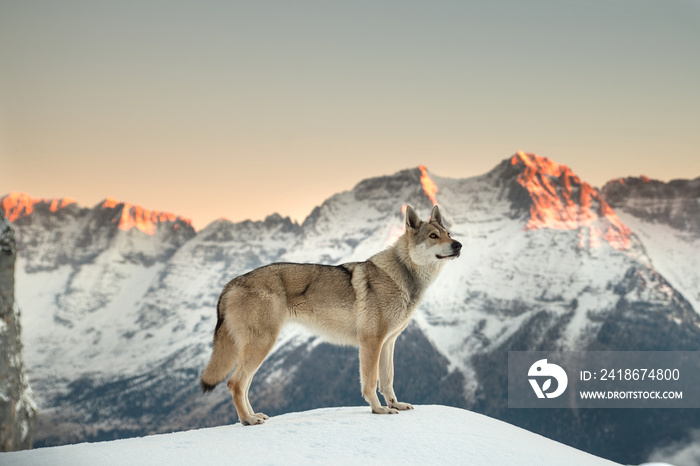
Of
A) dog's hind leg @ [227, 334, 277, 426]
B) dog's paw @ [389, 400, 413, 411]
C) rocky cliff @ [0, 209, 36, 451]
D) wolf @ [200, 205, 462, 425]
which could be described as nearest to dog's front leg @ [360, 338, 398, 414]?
wolf @ [200, 205, 462, 425]

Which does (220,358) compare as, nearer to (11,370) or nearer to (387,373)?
(387,373)

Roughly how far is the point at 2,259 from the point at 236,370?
3500cm

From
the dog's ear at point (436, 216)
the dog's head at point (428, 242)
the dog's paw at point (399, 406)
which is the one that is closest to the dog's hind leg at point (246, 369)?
the dog's paw at point (399, 406)

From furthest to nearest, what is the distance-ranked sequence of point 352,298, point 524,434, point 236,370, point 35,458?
point 524,434, point 352,298, point 236,370, point 35,458

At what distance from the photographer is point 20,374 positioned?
4456cm

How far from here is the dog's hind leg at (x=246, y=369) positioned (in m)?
14.0

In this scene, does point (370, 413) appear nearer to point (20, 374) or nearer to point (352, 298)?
point (352, 298)

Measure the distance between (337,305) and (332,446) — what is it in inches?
134

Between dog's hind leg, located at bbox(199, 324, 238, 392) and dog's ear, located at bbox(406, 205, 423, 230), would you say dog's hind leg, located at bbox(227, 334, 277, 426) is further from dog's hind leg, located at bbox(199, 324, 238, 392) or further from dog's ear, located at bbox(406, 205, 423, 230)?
dog's ear, located at bbox(406, 205, 423, 230)

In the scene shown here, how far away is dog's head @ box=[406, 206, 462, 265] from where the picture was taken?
14.9 metres

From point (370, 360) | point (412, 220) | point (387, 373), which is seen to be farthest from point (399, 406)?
point (412, 220)

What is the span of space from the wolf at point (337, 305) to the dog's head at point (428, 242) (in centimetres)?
2

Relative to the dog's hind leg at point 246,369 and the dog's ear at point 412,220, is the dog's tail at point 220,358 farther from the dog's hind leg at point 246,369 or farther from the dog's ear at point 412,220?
the dog's ear at point 412,220

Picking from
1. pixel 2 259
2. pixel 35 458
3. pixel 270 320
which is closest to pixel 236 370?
pixel 270 320
